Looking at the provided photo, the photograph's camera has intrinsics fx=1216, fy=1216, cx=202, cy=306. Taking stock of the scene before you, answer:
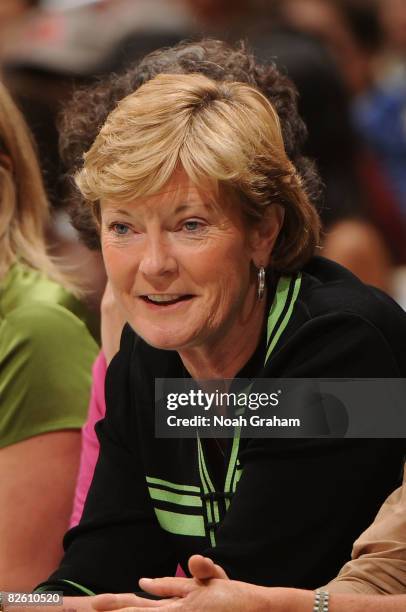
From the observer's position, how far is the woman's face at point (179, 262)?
175cm

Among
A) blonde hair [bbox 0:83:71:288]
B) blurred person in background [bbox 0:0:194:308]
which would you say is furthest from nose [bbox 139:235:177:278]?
blonde hair [bbox 0:83:71:288]

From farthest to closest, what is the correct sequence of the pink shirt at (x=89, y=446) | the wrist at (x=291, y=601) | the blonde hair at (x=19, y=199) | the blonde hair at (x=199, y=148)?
1. the blonde hair at (x=19, y=199)
2. the pink shirt at (x=89, y=446)
3. the blonde hair at (x=199, y=148)
4. the wrist at (x=291, y=601)

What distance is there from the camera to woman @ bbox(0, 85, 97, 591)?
7.20 ft

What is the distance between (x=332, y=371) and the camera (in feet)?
5.74

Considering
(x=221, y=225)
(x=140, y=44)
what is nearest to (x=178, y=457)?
(x=221, y=225)

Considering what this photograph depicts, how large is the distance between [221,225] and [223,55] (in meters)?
0.40

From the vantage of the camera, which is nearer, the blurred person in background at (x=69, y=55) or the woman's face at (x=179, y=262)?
the woman's face at (x=179, y=262)

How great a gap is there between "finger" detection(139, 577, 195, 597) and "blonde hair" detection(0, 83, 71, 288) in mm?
848

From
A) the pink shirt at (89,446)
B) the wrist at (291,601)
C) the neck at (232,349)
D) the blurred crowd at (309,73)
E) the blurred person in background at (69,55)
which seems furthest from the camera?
the blurred crowd at (309,73)

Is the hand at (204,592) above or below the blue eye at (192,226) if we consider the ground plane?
below

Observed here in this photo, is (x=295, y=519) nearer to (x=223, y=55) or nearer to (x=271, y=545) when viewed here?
(x=271, y=545)

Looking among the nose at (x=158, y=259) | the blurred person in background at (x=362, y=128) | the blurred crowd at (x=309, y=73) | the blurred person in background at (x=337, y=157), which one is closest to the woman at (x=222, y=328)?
the nose at (x=158, y=259)

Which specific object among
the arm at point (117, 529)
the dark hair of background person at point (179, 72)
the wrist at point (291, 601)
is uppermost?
the dark hair of background person at point (179, 72)

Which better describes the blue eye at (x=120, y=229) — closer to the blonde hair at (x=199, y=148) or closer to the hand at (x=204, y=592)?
the blonde hair at (x=199, y=148)
